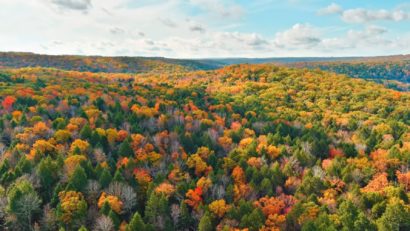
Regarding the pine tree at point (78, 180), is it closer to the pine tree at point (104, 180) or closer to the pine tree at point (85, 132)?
the pine tree at point (104, 180)

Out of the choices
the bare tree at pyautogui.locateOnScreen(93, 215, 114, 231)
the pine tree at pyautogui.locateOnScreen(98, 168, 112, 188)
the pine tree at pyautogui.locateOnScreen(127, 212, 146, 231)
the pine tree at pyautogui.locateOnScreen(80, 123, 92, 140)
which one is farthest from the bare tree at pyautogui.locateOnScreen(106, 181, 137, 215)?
the pine tree at pyautogui.locateOnScreen(80, 123, 92, 140)

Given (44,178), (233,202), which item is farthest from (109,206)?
(233,202)

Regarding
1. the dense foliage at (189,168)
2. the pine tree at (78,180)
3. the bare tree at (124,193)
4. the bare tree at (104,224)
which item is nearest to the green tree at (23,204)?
the dense foliage at (189,168)

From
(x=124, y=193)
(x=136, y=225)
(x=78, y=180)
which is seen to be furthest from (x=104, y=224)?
(x=78, y=180)

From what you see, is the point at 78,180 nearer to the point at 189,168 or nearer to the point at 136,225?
the point at 136,225

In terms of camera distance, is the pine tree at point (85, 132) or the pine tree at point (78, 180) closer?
the pine tree at point (78, 180)

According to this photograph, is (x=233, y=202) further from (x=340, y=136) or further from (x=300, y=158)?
(x=340, y=136)

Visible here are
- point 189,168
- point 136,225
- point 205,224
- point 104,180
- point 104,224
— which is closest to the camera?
point 136,225

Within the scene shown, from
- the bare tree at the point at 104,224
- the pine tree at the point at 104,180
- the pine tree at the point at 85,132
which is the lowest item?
the bare tree at the point at 104,224
